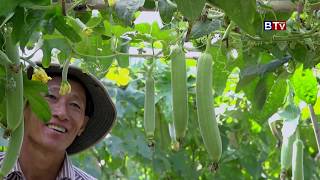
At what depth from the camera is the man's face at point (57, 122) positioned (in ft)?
7.95

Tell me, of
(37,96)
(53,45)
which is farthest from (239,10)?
(53,45)

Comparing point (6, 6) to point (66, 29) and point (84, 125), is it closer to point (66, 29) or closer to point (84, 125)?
point (66, 29)

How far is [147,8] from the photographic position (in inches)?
66.9

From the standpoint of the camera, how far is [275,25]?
5.68 ft

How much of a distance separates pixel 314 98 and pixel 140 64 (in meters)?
1.78

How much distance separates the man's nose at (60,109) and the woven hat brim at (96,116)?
0.12 m

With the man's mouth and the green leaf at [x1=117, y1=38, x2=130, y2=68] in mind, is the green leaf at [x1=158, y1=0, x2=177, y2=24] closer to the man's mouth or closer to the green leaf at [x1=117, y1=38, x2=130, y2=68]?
the green leaf at [x1=117, y1=38, x2=130, y2=68]

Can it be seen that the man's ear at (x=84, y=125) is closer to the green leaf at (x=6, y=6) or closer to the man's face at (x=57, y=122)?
the man's face at (x=57, y=122)

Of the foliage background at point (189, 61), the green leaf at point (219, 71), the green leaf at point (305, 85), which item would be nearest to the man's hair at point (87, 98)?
the foliage background at point (189, 61)

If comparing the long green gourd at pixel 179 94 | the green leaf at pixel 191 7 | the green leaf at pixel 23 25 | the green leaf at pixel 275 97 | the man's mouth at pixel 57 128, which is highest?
the green leaf at pixel 191 7

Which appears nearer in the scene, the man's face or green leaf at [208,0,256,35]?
green leaf at [208,0,256,35]

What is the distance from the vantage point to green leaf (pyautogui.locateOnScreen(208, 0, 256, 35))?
49.8 inches

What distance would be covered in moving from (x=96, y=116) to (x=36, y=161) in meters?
0.38

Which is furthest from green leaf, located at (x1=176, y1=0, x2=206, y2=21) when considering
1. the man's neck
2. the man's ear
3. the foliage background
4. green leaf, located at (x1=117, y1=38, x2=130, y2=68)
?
the man's ear
